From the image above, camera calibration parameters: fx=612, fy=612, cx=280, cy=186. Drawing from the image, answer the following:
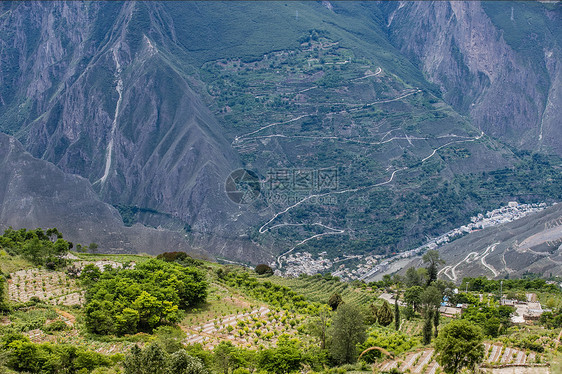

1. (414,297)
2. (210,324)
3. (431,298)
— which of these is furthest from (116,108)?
(431,298)

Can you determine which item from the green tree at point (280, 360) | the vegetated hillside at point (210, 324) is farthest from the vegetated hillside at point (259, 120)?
the green tree at point (280, 360)

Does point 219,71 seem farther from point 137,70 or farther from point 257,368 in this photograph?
point 257,368

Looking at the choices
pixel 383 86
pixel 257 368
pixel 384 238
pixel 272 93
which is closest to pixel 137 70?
pixel 272 93

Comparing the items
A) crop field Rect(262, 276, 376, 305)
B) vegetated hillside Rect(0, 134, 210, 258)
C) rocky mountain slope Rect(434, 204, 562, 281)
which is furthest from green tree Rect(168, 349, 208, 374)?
rocky mountain slope Rect(434, 204, 562, 281)

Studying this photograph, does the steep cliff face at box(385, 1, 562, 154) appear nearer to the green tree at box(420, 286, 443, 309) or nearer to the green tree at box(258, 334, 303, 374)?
the green tree at box(420, 286, 443, 309)

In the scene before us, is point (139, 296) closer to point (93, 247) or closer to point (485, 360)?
point (485, 360)
